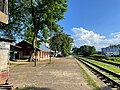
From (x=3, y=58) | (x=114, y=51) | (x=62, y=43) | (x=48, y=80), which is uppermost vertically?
(x=62, y=43)

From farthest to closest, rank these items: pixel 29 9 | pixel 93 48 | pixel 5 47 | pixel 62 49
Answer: pixel 93 48 → pixel 62 49 → pixel 29 9 → pixel 5 47

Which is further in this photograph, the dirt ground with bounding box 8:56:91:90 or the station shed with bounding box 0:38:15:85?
the dirt ground with bounding box 8:56:91:90

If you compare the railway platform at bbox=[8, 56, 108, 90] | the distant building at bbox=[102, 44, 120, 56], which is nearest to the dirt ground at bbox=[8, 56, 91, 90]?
the railway platform at bbox=[8, 56, 108, 90]

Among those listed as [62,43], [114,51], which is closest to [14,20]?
[62,43]

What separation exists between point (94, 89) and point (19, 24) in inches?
1253

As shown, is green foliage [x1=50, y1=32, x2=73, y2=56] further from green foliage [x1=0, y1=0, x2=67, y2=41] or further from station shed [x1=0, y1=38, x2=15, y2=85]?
station shed [x1=0, y1=38, x2=15, y2=85]

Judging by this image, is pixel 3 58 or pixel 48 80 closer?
pixel 3 58

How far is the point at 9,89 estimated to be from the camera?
10.5 m

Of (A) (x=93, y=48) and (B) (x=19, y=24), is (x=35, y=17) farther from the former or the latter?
(A) (x=93, y=48)

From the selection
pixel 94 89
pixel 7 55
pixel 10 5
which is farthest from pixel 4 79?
pixel 10 5

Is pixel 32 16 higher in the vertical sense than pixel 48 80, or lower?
higher

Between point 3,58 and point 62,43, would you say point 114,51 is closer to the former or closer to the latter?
point 62,43

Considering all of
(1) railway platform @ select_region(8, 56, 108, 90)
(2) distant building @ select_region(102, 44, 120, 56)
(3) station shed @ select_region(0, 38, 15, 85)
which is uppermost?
(2) distant building @ select_region(102, 44, 120, 56)

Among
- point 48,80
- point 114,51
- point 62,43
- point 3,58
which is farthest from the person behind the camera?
point 114,51
